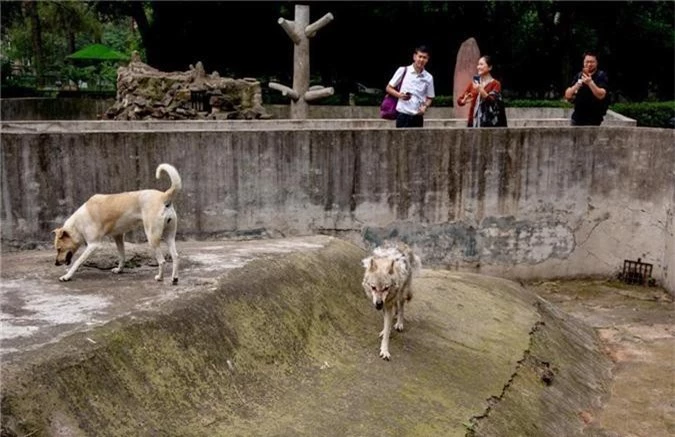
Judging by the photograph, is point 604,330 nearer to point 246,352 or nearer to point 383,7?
point 246,352

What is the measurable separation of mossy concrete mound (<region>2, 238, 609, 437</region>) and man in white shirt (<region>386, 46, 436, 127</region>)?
3.06 m

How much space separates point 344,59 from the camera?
94.9 feet

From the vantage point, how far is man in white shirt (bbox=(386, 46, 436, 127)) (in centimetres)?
1066

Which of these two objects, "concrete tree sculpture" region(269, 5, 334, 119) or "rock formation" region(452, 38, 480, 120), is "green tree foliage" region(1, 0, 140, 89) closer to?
"concrete tree sculpture" region(269, 5, 334, 119)

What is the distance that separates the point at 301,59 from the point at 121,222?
1023 centimetres

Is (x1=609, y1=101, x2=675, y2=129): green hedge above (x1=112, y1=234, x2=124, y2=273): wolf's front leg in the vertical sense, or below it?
above

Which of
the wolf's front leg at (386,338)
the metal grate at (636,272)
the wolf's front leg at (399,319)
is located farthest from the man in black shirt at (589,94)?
the wolf's front leg at (386,338)

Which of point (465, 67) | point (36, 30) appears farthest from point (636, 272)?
point (36, 30)

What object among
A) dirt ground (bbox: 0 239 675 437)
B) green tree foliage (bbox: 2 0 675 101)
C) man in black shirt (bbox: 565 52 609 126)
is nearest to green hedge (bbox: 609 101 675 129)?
green tree foliage (bbox: 2 0 675 101)

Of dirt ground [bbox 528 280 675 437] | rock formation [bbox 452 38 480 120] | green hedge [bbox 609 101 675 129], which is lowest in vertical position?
dirt ground [bbox 528 280 675 437]

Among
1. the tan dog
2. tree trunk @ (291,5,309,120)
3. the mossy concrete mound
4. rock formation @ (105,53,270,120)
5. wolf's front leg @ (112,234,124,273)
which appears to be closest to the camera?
the mossy concrete mound

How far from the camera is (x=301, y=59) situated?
16.0 m

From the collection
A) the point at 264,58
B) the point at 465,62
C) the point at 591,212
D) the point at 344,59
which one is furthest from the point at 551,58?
the point at 591,212

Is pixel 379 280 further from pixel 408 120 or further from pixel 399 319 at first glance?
pixel 408 120
